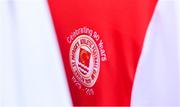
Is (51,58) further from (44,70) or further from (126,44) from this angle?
(126,44)

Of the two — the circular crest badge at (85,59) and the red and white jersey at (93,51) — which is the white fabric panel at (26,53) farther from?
the circular crest badge at (85,59)

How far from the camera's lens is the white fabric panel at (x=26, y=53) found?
62cm

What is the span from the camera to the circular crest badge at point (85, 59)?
2.45 feet

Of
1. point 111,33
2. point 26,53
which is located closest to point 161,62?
point 111,33

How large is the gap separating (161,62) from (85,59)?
16cm

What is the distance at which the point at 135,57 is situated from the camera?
0.68 meters

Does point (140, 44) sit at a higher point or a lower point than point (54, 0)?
lower

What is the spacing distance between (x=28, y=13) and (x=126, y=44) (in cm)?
17

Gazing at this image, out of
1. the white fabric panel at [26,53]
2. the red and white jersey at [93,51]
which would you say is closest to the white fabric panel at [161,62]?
the red and white jersey at [93,51]

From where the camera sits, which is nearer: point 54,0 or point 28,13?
point 28,13

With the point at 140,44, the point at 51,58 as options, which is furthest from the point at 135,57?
the point at 51,58

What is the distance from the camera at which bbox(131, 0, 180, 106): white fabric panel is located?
636 millimetres

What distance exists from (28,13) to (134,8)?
6.8 inches

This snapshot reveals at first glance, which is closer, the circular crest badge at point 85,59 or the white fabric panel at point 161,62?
the white fabric panel at point 161,62
